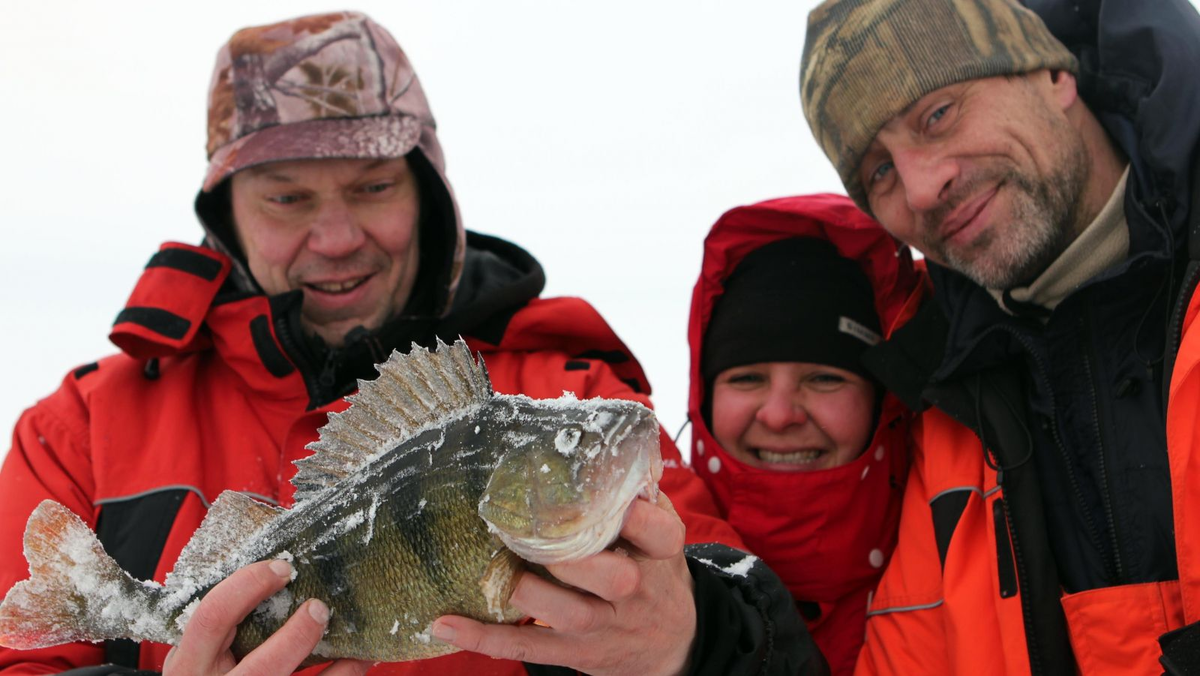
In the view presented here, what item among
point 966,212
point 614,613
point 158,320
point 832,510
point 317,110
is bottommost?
point 832,510

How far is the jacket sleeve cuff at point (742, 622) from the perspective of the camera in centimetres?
223

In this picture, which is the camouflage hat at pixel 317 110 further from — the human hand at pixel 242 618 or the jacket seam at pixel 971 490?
the jacket seam at pixel 971 490

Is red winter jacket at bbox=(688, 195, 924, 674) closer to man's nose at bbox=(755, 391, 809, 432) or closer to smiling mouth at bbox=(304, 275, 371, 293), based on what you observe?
man's nose at bbox=(755, 391, 809, 432)

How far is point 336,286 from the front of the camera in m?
3.16

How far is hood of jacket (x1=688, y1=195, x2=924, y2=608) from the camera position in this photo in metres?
3.11

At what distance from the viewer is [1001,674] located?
2.60 m

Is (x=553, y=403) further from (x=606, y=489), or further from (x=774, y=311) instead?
(x=774, y=311)

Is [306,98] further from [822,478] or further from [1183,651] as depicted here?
[1183,651]

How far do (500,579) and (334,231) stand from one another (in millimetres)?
1652

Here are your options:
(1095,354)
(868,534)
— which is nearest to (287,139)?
(868,534)

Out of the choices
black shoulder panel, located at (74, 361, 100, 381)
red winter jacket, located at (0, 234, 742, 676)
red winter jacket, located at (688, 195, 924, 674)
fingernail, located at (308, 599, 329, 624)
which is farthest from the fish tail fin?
red winter jacket, located at (688, 195, 924, 674)

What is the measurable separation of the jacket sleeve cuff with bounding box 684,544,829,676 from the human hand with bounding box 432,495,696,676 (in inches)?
3.0

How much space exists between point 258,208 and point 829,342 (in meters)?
2.02

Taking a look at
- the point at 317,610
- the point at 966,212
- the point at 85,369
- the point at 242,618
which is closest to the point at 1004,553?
the point at 966,212
